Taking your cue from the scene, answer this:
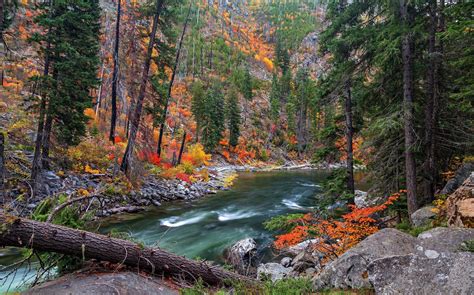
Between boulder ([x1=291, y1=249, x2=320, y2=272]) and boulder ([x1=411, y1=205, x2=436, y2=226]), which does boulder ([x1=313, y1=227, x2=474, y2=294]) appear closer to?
boulder ([x1=411, y1=205, x2=436, y2=226])

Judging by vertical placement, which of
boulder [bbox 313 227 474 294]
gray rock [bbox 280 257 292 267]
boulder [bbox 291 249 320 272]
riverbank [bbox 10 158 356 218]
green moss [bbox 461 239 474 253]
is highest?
green moss [bbox 461 239 474 253]

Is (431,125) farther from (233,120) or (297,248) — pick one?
(233,120)

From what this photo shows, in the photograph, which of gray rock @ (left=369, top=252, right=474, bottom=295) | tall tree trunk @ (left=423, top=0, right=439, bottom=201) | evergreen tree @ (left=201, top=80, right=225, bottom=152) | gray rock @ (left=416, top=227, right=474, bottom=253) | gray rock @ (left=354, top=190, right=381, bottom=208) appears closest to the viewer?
gray rock @ (left=369, top=252, right=474, bottom=295)

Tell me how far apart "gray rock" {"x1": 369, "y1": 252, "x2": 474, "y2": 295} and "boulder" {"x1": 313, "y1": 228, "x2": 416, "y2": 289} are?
689mm

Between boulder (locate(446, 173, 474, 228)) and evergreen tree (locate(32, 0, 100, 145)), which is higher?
evergreen tree (locate(32, 0, 100, 145))

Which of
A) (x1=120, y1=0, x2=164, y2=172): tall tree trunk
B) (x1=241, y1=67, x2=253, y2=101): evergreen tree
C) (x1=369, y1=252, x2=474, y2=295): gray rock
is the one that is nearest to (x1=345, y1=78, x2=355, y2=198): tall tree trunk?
(x1=369, y1=252, x2=474, y2=295): gray rock

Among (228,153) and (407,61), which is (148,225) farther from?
(228,153)

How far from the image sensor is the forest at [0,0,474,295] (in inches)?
181

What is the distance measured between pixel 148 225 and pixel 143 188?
4816 millimetres

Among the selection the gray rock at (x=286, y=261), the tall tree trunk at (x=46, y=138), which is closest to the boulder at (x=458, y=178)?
the gray rock at (x=286, y=261)

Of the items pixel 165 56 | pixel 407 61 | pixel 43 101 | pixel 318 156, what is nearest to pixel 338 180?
pixel 318 156

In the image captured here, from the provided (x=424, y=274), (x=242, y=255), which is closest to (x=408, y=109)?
(x=424, y=274)

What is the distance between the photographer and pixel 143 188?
1741 centimetres

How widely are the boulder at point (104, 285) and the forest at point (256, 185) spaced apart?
0.03 metres
